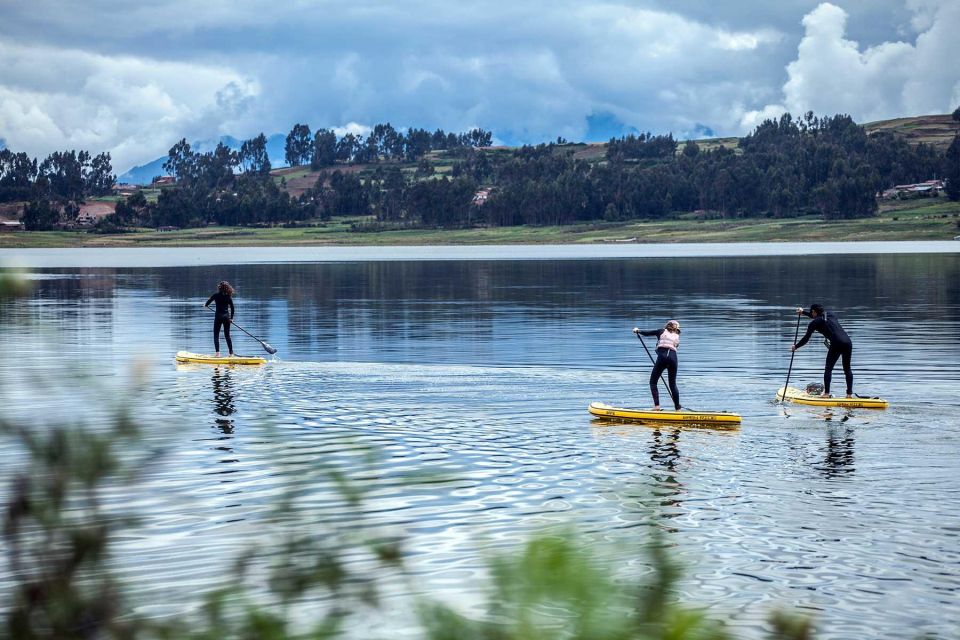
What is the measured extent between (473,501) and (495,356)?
901 inches

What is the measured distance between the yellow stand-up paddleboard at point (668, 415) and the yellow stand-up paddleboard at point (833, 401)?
11.4 ft

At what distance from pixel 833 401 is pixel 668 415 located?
4.90 m

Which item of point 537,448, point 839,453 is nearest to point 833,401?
point 839,453

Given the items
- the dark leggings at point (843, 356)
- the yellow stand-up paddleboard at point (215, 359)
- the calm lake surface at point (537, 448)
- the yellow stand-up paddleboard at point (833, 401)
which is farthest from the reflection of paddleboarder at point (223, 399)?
the dark leggings at point (843, 356)

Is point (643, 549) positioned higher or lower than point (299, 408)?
higher

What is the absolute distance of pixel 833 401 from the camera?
29.9 m

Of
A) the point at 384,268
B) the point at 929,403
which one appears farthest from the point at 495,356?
the point at 384,268

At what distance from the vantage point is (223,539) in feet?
55.3

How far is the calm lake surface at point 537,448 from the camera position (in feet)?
28.7

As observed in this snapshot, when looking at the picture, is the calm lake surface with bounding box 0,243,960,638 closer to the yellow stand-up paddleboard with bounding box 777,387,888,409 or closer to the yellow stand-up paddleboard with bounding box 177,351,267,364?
the yellow stand-up paddleboard with bounding box 777,387,888,409

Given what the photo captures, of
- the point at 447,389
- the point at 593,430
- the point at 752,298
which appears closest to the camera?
the point at 593,430

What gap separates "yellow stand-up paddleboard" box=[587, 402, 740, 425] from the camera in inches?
1065

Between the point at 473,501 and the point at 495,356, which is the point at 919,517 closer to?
the point at 473,501

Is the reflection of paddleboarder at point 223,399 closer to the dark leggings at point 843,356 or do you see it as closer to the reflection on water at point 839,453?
the reflection on water at point 839,453
